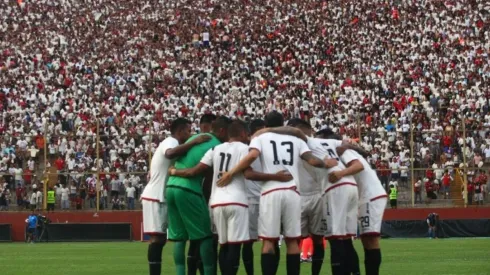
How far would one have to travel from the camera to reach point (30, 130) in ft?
177

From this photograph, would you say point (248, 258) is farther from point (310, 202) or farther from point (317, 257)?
point (310, 202)

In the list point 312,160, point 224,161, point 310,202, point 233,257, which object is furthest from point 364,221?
point 224,161

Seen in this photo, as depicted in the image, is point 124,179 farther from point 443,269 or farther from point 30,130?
point 443,269

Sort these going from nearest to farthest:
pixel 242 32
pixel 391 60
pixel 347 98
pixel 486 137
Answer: pixel 486 137 < pixel 347 98 < pixel 391 60 < pixel 242 32

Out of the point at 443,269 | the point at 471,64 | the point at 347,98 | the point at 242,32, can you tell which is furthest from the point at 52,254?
the point at 242,32

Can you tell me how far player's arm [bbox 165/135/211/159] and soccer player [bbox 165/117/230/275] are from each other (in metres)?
0.06

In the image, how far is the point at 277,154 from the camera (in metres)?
15.9


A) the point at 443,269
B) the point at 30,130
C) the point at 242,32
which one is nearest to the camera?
the point at 443,269

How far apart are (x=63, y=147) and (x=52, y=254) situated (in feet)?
51.5

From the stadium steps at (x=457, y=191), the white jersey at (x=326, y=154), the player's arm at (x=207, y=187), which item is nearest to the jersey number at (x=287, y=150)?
the white jersey at (x=326, y=154)

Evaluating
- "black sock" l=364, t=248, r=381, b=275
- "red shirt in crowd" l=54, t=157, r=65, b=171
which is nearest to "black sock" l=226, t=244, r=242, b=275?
"black sock" l=364, t=248, r=381, b=275

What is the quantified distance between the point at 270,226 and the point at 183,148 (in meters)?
1.84

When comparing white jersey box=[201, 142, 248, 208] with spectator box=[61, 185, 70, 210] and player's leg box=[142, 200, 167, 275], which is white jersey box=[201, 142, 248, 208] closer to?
player's leg box=[142, 200, 167, 275]

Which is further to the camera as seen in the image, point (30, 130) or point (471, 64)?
point (471, 64)
